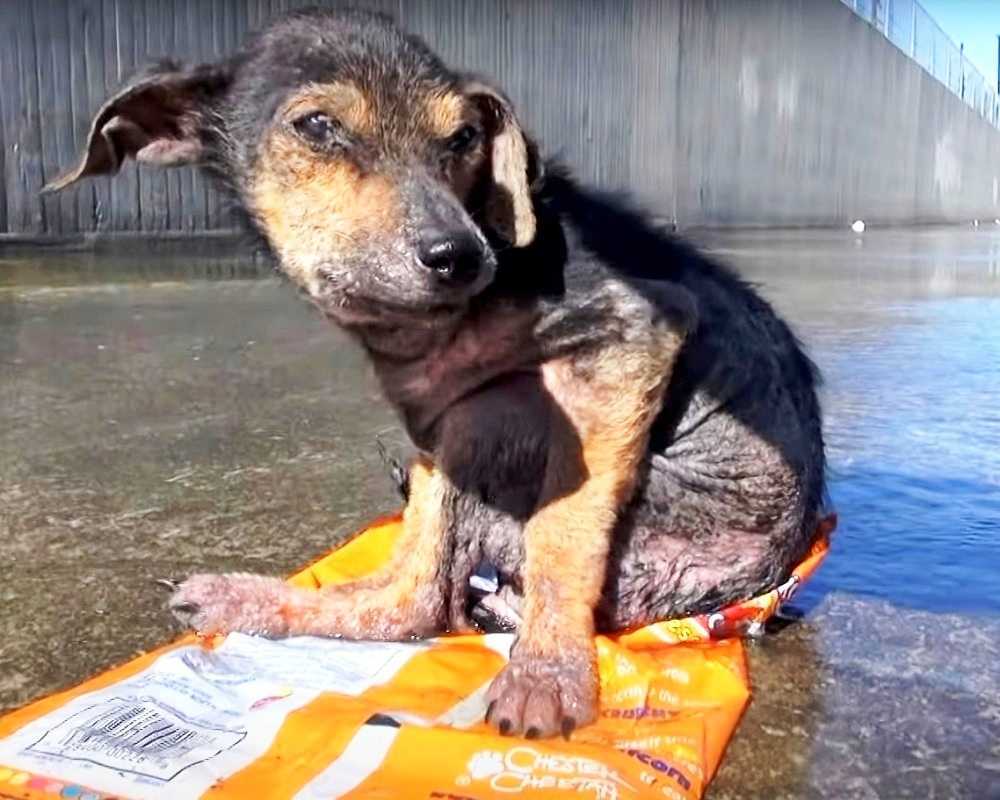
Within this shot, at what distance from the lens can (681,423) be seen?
10.2ft

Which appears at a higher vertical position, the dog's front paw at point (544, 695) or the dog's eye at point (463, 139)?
the dog's eye at point (463, 139)

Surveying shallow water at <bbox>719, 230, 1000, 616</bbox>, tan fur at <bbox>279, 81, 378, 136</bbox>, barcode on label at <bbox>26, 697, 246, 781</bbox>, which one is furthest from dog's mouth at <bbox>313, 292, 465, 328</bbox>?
shallow water at <bbox>719, 230, 1000, 616</bbox>

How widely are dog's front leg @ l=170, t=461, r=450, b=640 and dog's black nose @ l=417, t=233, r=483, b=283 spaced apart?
0.70m

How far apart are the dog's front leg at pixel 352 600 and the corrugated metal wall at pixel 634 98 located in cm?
111

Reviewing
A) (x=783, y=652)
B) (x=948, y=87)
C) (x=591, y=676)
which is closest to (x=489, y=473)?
(x=591, y=676)

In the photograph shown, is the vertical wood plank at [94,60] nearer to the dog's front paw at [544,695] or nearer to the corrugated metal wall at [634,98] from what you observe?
the corrugated metal wall at [634,98]

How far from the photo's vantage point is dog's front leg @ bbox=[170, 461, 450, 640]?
2932mm

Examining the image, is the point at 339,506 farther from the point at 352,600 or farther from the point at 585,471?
the point at 585,471

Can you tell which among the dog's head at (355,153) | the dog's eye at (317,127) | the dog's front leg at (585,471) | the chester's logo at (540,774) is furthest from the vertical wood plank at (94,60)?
the chester's logo at (540,774)

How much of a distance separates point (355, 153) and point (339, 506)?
1442 millimetres

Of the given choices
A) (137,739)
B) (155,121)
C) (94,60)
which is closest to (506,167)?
(155,121)

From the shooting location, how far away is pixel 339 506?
3.94 m

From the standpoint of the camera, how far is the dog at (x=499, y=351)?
282cm

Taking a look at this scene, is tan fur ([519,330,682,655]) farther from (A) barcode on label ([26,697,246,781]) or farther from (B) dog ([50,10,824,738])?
(A) barcode on label ([26,697,246,781])
